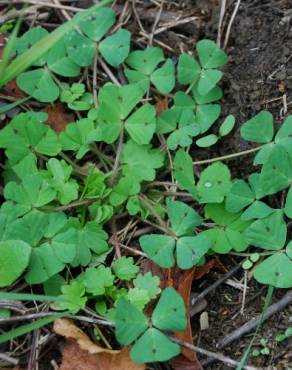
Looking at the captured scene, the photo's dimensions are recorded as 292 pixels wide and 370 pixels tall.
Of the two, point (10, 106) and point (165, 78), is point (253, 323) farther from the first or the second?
point (10, 106)

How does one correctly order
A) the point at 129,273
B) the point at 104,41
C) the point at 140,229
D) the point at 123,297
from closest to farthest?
the point at 123,297
the point at 129,273
the point at 140,229
the point at 104,41

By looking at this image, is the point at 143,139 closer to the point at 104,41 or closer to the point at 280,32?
the point at 104,41

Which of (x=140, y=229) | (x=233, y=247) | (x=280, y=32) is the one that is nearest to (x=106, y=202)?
(x=140, y=229)

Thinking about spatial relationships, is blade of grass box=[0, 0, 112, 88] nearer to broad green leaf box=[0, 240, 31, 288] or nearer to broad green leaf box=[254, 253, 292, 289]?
broad green leaf box=[0, 240, 31, 288]

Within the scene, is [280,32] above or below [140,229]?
above

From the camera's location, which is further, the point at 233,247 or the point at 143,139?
the point at 143,139

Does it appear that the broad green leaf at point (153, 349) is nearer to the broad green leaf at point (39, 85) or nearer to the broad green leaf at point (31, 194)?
the broad green leaf at point (31, 194)

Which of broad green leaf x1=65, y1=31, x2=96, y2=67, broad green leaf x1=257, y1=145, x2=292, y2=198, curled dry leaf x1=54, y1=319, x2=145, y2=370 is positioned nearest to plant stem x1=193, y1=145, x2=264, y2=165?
broad green leaf x1=257, y1=145, x2=292, y2=198
